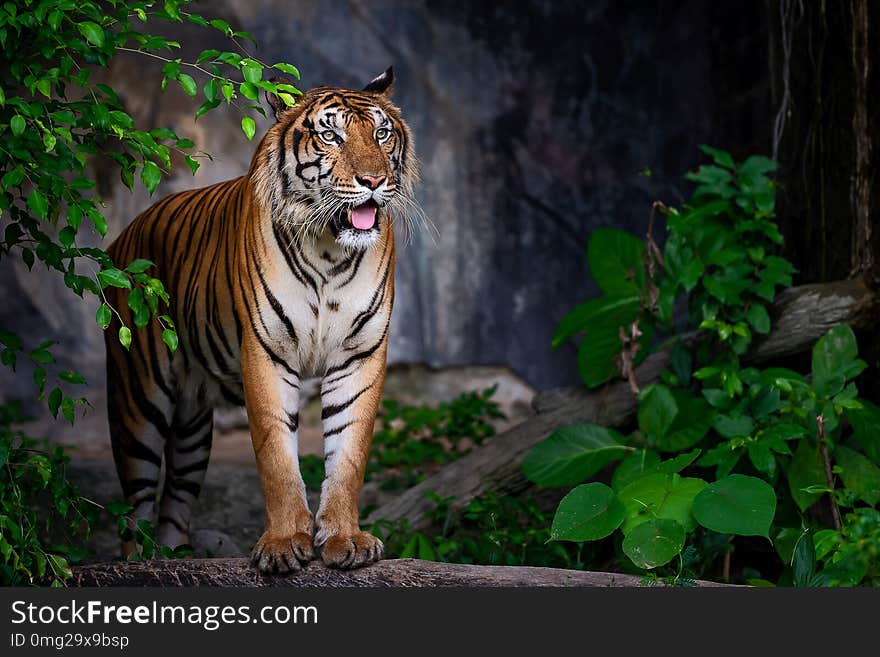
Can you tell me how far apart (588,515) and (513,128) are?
178 inches

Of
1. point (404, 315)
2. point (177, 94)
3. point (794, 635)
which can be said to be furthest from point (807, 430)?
point (177, 94)

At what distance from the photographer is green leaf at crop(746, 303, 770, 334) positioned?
4301 mm

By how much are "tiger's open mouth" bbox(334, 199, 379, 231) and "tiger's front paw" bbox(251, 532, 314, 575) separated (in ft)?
3.08

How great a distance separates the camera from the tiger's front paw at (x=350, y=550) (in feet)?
10.2

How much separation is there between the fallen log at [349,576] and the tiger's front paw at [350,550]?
0.02 m

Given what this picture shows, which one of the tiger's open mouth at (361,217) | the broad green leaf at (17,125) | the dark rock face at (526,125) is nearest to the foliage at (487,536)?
the tiger's open mouth at (361,217)

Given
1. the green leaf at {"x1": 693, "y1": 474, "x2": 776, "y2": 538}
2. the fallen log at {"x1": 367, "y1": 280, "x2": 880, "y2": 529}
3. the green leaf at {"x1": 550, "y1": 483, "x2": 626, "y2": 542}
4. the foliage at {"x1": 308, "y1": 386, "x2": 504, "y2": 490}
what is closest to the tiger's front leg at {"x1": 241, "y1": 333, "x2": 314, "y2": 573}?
the green leaf at {"x1": 550, "y1": 483, "x2": 626, "y2": 542}

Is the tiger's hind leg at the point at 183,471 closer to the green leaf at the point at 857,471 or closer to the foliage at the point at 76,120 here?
the foliage at the point at 76,120

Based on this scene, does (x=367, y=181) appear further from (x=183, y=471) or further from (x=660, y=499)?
(x=183, y=471)

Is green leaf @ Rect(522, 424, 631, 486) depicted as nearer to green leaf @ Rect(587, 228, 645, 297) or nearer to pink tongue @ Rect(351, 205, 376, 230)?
green leaf @ Rect(587, 228, 645, 297)

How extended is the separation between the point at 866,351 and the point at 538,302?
11.1ft

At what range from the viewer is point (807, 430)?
399cm

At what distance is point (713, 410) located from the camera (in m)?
4.24

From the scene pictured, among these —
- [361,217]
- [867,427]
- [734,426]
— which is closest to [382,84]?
[361,217]
